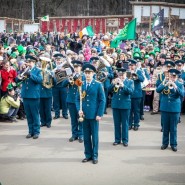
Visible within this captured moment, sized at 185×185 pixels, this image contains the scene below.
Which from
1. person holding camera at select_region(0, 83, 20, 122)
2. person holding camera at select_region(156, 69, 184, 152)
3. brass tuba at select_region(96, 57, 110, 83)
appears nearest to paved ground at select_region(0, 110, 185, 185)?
person holding camera at select_region(156, 69, 184, 152)

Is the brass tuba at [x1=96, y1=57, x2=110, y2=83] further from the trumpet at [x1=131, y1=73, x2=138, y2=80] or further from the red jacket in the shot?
the red jacket

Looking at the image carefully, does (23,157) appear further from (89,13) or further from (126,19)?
(89,13)

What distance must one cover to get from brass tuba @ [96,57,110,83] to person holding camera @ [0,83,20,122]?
2496 mm

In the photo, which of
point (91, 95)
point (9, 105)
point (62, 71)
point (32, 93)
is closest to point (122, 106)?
point (91, 95)

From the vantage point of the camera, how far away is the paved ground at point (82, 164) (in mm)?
6359

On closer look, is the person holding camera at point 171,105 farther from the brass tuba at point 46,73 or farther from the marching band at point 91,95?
the brass tuba at point 46,73

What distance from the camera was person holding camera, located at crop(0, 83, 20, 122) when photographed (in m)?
10.8

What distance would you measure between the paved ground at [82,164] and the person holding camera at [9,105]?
98 cm

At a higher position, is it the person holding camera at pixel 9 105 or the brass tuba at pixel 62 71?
the brass tuba at pixel 62 71

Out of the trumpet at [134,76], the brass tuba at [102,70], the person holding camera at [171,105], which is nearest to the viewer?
the person holding camera at [171,105]

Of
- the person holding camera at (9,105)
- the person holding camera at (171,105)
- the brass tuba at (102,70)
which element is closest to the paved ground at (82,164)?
the person holding camera at (171,105)

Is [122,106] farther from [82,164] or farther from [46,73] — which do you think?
[46,73]

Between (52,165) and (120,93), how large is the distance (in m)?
2.45

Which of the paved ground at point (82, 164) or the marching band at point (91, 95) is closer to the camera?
the paved ground at point (82, 164)
